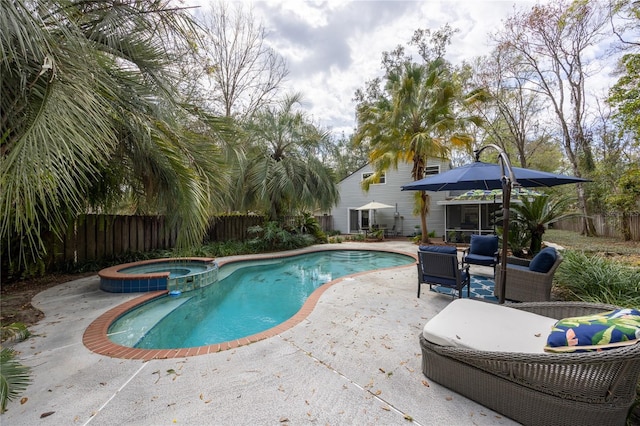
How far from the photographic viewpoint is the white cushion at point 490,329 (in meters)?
2.27

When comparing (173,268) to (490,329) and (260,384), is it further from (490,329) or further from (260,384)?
(490,329)

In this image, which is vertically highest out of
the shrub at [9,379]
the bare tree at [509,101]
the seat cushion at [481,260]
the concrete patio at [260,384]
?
→ the bare tree at [509,101]

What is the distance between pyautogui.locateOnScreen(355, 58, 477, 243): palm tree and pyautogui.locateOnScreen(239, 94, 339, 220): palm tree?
303 centimetres

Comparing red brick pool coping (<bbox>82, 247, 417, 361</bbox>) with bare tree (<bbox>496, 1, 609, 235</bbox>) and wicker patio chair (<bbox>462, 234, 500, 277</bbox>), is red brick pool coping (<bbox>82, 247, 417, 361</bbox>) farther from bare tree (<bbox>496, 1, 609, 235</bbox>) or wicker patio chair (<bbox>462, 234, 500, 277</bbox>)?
bare tree (<bbox>496, 1, 609, 235</bbox>)

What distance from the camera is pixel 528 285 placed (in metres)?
4.12

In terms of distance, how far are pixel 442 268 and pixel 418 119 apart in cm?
890

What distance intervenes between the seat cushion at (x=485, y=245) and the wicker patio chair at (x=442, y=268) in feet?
7.08

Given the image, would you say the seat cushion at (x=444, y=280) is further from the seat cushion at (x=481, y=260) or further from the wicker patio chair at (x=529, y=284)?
the seat cushion at (x=481, y=260)

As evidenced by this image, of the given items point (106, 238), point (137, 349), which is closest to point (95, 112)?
point (137, 349)

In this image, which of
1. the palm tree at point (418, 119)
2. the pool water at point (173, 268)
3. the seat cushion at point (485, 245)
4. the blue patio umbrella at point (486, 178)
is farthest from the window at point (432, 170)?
the pool water at point (173, 268)

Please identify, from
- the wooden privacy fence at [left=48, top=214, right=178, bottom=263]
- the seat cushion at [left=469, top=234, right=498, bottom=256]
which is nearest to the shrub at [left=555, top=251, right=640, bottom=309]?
the seat cushion at [left=469, top=234, right=498, bottom=256]

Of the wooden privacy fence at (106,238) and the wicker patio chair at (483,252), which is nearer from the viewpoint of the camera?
the wicker patio chair at (483,252)

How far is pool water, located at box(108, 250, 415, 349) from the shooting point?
161 inches

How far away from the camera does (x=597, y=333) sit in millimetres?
1819
